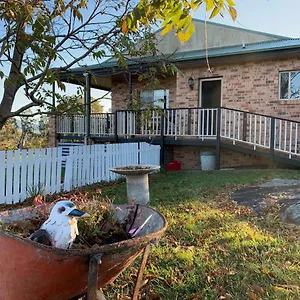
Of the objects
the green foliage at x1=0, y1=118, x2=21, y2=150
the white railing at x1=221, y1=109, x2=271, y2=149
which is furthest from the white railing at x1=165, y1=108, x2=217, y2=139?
the green foliage at x1=0, y1=118, x2=21, y2=150

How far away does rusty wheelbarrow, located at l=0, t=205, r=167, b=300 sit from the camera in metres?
1.58

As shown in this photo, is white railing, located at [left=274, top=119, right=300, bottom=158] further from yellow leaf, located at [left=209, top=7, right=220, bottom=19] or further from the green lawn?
yellow leaf, located at [left=209, top=7, right=220, bottom=19]

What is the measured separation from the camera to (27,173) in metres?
6.14

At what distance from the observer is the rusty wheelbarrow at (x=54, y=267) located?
1583mm

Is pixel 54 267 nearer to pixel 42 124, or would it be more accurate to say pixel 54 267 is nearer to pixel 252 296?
pixel 252 296

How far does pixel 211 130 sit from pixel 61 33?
6.72 meters

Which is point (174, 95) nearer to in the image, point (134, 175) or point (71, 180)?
point (71, 180)

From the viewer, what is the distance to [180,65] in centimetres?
1214

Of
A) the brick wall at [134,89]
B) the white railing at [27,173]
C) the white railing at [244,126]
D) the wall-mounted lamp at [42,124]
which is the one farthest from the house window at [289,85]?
the wall-mounted lamp at [42,124]

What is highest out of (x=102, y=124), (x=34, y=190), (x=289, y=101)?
(x=289, y=101)

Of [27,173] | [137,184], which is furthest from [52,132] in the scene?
[137,184]

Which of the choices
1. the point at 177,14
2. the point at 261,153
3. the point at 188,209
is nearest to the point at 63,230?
the point at 177,14

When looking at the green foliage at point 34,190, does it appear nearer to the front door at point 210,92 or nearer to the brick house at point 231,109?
the brick house at point 231,109

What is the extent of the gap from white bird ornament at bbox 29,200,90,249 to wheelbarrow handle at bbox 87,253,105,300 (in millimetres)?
274
